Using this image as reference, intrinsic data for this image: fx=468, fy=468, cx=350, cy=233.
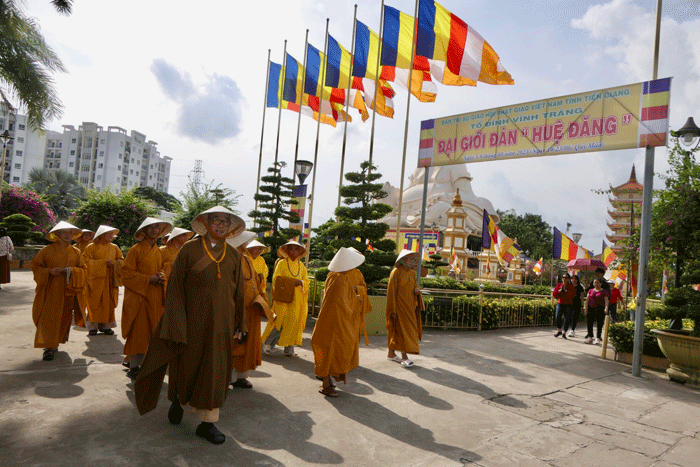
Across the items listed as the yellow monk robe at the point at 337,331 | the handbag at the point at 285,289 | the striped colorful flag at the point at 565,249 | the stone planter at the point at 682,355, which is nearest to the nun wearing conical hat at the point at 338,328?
the yellow monk robe at the point at 337,331

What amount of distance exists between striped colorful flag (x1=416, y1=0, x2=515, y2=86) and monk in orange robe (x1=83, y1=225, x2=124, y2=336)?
310 inches

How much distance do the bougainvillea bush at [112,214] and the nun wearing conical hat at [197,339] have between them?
18.2m

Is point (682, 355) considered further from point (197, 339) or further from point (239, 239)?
point (197, 339)

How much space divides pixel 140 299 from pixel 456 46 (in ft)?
29.1

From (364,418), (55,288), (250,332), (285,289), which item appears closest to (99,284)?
(55,288)

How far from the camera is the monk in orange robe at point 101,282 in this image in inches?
299

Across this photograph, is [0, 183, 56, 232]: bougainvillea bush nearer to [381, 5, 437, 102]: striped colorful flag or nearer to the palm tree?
the palm tree

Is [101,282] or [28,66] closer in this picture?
[101,282]

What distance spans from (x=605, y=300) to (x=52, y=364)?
11.0 m

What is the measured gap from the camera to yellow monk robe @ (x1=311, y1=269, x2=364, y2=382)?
5281 mm

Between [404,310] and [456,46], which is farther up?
[456,46]

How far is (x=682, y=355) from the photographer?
7.02 meters

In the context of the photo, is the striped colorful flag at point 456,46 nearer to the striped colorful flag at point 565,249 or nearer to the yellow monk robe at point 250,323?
the striped colorful flag at point 565,249

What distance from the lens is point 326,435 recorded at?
4043 millimetres
